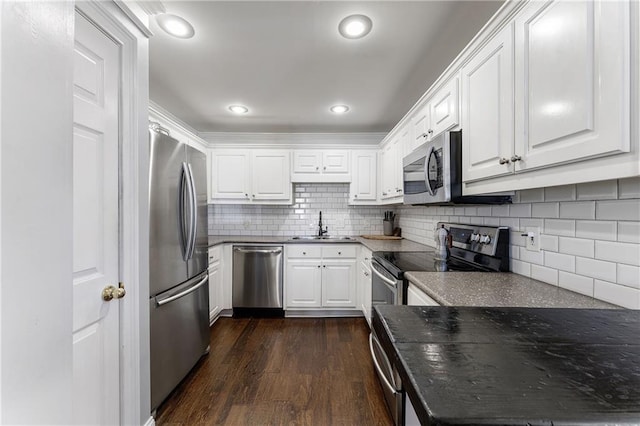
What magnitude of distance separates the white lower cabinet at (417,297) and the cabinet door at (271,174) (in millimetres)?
2327

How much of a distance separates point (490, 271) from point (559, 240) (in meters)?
0.41

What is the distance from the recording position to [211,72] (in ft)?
7.14

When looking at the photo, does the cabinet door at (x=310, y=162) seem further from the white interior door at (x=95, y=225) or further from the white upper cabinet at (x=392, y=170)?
the white interior door at (x=95, y=225)

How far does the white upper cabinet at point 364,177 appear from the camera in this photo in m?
3.60

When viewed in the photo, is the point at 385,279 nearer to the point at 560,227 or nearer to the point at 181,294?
the point at 560,227

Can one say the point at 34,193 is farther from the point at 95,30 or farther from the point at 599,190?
the point at 599,190

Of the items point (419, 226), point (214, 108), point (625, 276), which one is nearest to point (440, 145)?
point (625, 276)

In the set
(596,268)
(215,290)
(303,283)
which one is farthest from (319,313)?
(596,268)

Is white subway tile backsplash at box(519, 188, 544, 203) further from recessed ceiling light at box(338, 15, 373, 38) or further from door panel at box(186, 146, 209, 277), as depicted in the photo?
door panel at box(186, 146, 209, 277)

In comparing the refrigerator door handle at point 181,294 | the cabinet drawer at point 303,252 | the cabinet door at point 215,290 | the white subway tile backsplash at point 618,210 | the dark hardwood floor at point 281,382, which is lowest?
the dark hardwood floor at point 281,382

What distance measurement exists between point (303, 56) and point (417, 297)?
1777 mm

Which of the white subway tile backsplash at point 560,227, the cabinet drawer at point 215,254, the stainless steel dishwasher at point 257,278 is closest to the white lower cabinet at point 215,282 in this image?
the cabinet drawer at point 215,254

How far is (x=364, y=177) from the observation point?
11.8ft

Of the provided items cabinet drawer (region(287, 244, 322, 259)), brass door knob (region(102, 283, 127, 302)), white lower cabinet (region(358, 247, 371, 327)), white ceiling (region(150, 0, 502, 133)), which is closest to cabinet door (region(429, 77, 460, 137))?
white ceiling (region(150, 0, 502, 133))
